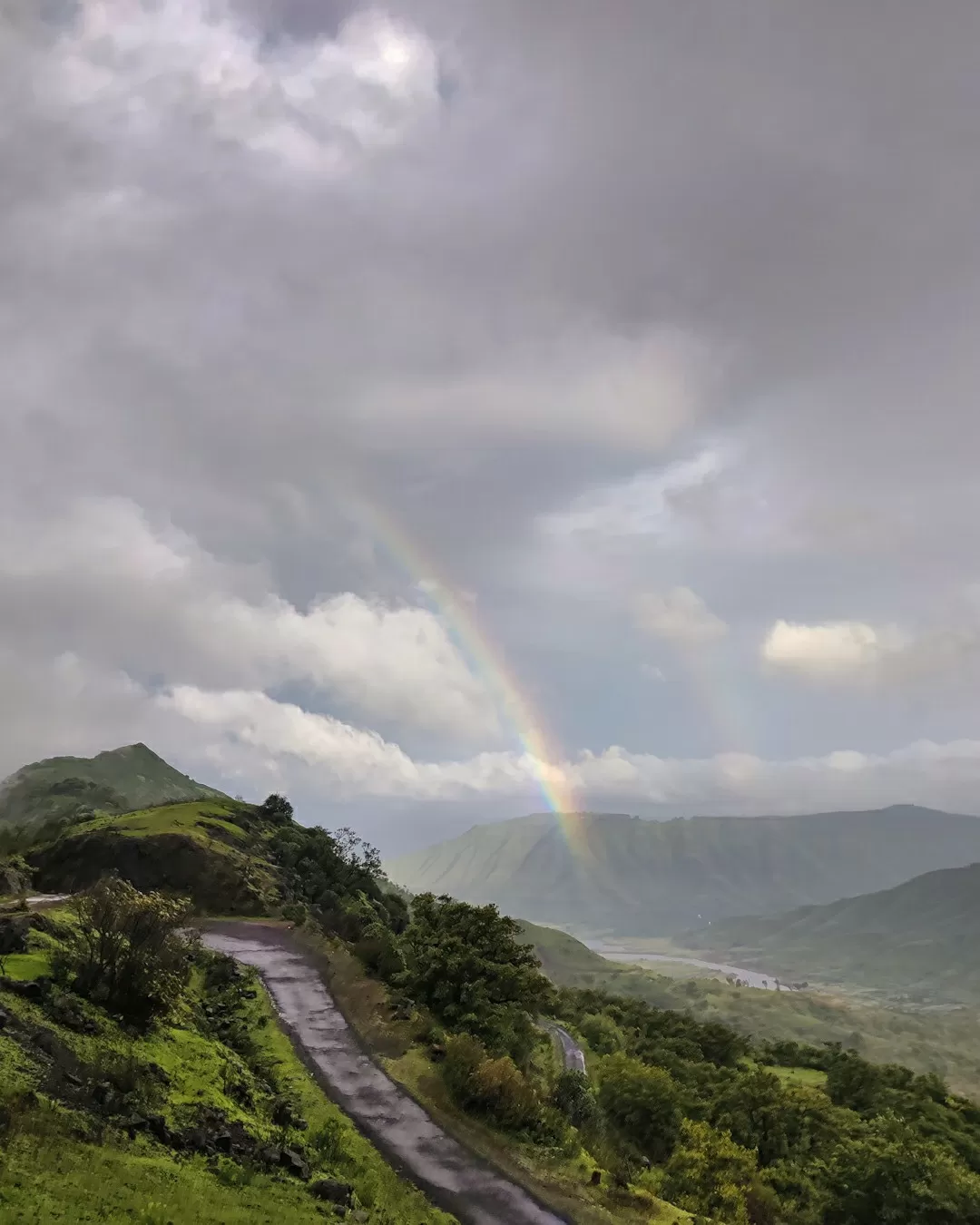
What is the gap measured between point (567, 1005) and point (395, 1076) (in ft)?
202

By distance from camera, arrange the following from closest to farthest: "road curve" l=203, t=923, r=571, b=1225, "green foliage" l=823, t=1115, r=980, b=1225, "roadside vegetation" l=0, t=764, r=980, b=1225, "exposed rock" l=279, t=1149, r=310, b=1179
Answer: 1. "roadside vegetation" l=0, t=764, r=980, b=1225
2. "exposed rock" l=279, t=1149, r=310, b=1179
3. "road curve" l=203, t=923, r=571, b=1225
4. "green foliage" l=823, t=1115, r=980, b=1225

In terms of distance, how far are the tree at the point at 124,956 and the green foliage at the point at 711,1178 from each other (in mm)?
23919

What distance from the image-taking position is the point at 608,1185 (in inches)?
1123

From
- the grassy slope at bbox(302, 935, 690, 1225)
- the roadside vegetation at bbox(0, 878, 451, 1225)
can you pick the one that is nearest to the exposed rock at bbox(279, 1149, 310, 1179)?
the roadside vegetation at bbox(0, 878, 451, 1225)

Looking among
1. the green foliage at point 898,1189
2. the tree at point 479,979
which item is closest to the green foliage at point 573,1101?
the tree at point 479,979

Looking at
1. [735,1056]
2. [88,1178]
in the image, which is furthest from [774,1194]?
[735,1056]

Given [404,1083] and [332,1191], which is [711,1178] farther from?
[332,1191]

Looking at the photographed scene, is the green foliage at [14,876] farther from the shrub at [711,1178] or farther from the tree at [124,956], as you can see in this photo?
the shrub at [711,1178]

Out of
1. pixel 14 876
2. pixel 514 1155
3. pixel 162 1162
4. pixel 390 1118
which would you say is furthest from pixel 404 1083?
pixel 14 876

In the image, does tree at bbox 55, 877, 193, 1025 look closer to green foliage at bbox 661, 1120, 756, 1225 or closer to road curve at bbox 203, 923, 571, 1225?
road curve at bbox 203, 923, 571, 1225

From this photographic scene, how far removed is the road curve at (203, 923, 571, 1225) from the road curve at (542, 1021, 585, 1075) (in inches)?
971

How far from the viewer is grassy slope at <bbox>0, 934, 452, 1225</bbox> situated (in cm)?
1616

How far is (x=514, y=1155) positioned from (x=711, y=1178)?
12124 mm

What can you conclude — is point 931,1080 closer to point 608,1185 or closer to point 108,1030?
point 608,1185
